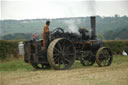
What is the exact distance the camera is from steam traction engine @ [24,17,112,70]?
13883mm

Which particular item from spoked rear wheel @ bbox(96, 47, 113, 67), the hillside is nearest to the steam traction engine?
spoked rear wheel @ bbox(96, 47, 113, 67)

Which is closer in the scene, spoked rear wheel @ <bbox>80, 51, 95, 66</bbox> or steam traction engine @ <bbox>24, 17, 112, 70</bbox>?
steam traction engine @ <bbox>24, 17, 112, 70</bbox>

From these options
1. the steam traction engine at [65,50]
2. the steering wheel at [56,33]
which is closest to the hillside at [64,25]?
the steam traction engine at [65,50]

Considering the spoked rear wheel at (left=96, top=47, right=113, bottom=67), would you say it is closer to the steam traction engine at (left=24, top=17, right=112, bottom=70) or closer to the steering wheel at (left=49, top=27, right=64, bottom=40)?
the steam traction engine at (left=24, top=17, right=112, bottom=70)

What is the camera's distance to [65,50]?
14438mm

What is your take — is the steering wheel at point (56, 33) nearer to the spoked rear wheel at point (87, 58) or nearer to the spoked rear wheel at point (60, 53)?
the spoked rear wheel at point (60, 53)

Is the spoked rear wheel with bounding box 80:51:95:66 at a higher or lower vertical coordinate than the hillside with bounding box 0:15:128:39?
lower

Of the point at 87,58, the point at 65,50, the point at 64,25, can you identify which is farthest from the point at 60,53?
the point at 64,25

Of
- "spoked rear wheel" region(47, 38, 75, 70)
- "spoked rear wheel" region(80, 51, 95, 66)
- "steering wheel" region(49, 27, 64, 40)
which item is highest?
"steering wheel" region(49, 27, 64, 40)

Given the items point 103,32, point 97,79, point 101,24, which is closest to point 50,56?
point 97,79

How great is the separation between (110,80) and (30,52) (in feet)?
17.5

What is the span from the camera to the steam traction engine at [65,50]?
13.9 meters

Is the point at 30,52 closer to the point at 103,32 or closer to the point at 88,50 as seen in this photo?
the point at 88,50

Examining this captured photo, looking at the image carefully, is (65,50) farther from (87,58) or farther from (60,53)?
(87,58)
